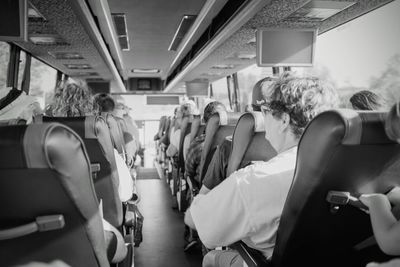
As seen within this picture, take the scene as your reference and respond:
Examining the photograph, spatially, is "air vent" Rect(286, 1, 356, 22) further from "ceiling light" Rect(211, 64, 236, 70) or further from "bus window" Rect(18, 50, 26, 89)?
"bus window" Rect(18, 50, 26, 89)

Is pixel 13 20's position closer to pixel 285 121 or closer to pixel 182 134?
pixel 182 134

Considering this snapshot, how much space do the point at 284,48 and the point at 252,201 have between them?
3.48 m

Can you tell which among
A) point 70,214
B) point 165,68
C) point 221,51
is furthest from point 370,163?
point 165,68

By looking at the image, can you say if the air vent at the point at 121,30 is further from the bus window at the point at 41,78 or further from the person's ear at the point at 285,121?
the person's ear at the point at 285,121

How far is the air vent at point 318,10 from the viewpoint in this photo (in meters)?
3.83

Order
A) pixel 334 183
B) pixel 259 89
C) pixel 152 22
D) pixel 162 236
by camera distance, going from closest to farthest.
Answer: pixel 334 183 < pixel 259 89 < pixel 162 236 < pixel 152 22

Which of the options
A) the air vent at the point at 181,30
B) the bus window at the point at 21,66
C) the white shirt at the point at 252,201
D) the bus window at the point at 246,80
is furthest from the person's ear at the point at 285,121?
the bus window at the point at 246,80

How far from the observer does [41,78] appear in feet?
21.7

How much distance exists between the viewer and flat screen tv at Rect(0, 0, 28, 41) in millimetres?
3004

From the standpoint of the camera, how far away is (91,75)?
33.5ft

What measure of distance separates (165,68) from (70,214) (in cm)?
1136

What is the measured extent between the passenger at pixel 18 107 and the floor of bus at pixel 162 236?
1.88 m

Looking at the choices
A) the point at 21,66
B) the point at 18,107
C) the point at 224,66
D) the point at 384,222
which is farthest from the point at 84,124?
the point at 224,66

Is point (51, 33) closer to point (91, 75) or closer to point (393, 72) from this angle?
point (393, 72)
